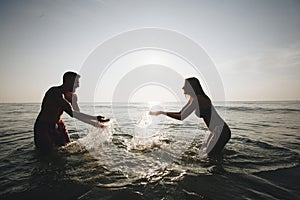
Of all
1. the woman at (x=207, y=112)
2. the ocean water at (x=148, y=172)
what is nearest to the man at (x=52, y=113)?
the ocean water at (x=148, y=172)

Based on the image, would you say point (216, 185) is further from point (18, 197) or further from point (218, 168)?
point (18, 197)

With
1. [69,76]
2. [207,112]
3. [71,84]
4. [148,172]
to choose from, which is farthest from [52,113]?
[207,112]

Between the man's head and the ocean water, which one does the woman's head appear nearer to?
the ocean water

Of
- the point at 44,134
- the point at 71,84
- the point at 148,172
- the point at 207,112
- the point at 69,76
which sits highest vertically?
the point at 69,76

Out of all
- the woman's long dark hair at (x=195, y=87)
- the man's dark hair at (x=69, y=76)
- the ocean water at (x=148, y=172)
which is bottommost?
the ocean water at (x=148, y=172)

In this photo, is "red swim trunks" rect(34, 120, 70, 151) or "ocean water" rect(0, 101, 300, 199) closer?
"ocean water" rect(0, 101, 300, 199)

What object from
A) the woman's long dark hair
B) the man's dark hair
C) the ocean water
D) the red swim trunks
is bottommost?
the ocean water

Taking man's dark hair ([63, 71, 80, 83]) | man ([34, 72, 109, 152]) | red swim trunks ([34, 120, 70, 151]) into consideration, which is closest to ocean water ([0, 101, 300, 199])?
red swim trunks ([34, 120, 70, 151])

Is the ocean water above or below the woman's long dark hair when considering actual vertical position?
below

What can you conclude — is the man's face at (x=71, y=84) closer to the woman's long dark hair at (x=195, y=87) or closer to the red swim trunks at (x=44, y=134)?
the red swim trunks at (x=44, y=134)

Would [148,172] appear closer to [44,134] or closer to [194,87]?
[194,87]

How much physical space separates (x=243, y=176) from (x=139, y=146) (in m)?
3.43

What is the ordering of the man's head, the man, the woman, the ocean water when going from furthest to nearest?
1. the man's head
2. the woman
3. the man
4. the ocean water

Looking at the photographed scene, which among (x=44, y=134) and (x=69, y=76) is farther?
(x=69, y=76)
